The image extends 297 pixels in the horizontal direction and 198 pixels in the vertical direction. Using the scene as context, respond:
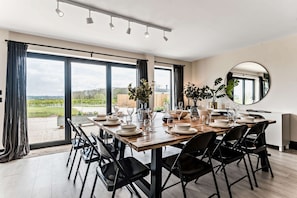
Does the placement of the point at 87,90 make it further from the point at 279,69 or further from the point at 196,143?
the point at 279,69

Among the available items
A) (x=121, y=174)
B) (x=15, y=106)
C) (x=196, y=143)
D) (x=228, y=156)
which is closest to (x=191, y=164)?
(x=196, y=143)

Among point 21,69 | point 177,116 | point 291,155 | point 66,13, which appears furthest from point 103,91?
point 291,155

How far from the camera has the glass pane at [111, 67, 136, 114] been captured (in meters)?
4.66

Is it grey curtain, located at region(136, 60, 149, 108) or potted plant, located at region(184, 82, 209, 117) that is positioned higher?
grey curtain, located at region(136, 60, 149, 108)

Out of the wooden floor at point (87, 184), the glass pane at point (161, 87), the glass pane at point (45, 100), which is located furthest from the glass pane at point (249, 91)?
the glass pane at point (45, 100)

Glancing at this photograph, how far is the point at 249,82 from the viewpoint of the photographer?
437 cm

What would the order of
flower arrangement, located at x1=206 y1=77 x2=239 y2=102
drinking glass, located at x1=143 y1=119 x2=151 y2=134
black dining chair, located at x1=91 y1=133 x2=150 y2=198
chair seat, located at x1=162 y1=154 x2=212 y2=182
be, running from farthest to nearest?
flower arrangement, located at x1=206 y1=77 x2=239 y2=102 < drinking glass, located at x1=143 y1=119 x2=151 y2=134 < chair seat, located at x1=162 y1=154 x2=212 y2=182 < black dining chair, located at x1=91 y1=133 x2=150 y2=198

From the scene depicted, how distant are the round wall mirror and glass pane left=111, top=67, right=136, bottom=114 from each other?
2.93 metres

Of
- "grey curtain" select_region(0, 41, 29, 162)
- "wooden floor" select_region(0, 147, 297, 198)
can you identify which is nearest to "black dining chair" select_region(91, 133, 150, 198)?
"wooden floor" select_region(0, 147, 297, 198)

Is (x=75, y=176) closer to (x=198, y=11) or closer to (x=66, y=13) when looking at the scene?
(x=66, y=13)

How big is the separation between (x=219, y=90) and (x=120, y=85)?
9.72 ft

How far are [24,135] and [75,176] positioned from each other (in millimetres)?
1789

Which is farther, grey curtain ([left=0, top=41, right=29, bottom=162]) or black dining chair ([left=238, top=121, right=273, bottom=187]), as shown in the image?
grey curtain ([left=0, top=41, right=29, bottom=162])

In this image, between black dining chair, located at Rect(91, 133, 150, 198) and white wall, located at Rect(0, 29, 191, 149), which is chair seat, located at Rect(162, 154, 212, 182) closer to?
black dining chair, located at Rect(91, 133, 150, 198)
